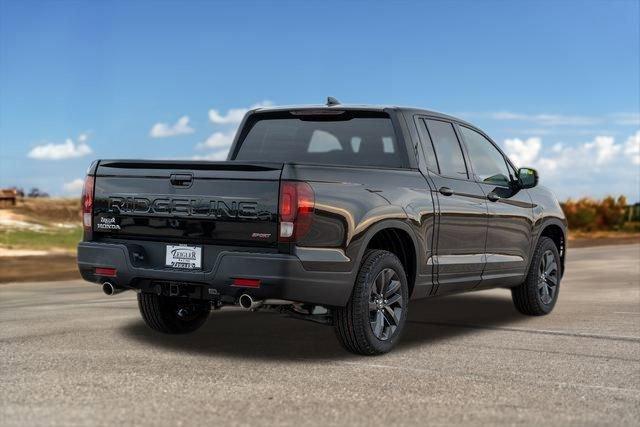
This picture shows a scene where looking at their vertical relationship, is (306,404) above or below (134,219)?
below

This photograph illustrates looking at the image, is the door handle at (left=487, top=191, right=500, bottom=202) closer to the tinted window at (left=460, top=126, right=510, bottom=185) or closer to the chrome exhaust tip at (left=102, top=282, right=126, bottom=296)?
the tinted window at (left=460, top=126, right=510, bottom=185)

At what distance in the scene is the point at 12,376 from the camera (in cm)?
618

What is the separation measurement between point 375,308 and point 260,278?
3.74 feet

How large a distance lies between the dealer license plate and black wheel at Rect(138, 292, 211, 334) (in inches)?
43.8

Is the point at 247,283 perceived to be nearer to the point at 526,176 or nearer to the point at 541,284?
the point at 526,176

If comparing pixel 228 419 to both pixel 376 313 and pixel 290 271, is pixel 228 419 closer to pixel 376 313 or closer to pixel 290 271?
pixel 290 271

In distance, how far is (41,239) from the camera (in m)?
28.7

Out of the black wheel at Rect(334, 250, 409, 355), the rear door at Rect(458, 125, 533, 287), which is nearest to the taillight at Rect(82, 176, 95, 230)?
the black wheel at Rect(334, 250, 409, 355)

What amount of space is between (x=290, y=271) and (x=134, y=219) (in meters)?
1.53

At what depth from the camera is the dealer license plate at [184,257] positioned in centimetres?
671

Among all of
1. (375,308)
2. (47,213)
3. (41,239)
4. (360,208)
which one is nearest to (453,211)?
(375,308)

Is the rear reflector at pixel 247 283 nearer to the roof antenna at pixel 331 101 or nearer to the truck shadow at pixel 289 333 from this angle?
the truck shadow at pixel 289 333

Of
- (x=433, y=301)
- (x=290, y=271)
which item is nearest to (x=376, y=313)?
(x=290, y=271)

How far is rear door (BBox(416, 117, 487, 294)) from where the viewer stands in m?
7.88
